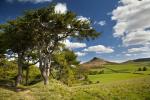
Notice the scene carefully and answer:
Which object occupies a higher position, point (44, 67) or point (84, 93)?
point (44, 67)

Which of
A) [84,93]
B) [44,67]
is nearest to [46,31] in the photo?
[44,67]

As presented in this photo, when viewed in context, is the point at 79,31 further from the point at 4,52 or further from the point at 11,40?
the point at 4,52

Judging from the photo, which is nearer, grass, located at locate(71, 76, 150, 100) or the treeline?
grass, located at locate(71, 76, 150, 100)

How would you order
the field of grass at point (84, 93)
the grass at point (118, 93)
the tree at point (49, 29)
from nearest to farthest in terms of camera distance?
the field of grass at point (84, 93) < the grass at point (118, 93) < the tree at point (49, 29)

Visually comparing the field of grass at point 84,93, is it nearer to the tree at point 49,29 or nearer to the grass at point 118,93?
the grass at point 118,93

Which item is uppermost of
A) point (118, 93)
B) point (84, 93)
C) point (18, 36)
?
point (18, 36)

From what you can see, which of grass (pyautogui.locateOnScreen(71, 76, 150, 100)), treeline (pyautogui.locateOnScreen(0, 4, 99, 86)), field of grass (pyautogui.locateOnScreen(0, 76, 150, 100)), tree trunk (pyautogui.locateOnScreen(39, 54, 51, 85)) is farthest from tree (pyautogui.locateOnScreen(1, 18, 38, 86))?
grass (pyautogui.locateOnScreen(71, 76, 150, 100))

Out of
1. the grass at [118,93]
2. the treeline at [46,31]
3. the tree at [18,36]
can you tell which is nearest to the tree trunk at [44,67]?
the treeline at [46,31]

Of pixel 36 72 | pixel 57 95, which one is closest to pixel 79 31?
pixel 57 95

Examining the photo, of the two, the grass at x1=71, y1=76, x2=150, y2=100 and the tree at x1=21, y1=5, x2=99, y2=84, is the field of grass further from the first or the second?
the tree at x1=21, y1=5, x2=99, y2=84

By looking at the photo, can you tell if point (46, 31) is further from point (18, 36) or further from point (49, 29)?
point (18, 36)

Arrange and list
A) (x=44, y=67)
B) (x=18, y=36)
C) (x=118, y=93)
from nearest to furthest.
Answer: (x=118, y=93), (x=44, y=67), (x=18, y=36)

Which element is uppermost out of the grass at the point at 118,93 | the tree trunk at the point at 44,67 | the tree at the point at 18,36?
the tree at the point at 18,36

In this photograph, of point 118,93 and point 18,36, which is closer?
point 118,93
